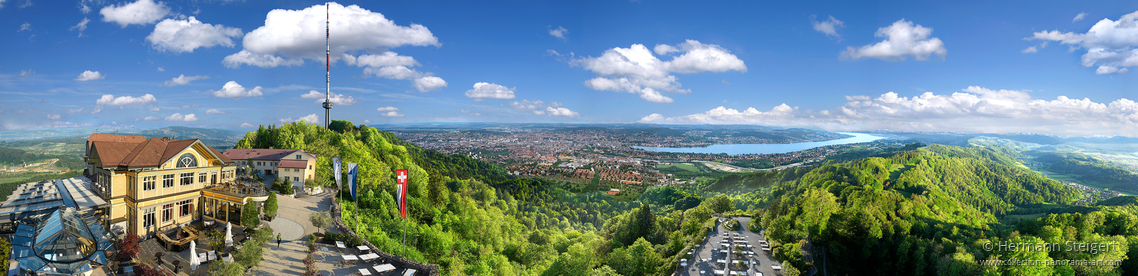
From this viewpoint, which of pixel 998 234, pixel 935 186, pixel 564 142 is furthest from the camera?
pixel 564 142

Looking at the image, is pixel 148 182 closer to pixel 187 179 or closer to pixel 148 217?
pixel 148 217

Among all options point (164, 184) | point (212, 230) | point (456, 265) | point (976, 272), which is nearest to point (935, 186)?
point (976, 272)

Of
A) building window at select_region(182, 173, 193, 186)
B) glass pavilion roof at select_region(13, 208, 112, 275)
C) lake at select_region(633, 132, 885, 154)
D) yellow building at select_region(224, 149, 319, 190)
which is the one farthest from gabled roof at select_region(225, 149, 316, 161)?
lake at select_region(633, 132, 885, 154)

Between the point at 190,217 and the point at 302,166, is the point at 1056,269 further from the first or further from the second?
the point at 302,166

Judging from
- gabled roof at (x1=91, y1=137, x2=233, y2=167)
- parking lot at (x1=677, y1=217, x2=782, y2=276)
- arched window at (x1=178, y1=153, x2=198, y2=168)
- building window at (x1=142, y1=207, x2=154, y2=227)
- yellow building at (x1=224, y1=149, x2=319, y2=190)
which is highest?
gabled roof at (x1=91, y1=137, x2=233, y2=167)

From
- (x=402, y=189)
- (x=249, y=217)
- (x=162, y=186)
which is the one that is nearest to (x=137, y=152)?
(x=162, y=186)

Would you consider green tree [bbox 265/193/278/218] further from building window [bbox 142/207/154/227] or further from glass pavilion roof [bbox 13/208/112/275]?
glass pavilion roof [bbox 13/208/112/275]
